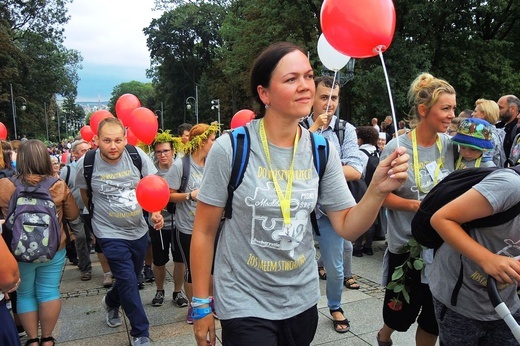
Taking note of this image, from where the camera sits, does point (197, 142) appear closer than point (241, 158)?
No

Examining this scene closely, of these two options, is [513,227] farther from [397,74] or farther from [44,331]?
[397,74]

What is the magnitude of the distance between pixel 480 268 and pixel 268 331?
3.68ft

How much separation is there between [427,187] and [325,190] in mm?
1150

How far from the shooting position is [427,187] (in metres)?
2.92

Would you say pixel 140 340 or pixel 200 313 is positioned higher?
pixel 200 313

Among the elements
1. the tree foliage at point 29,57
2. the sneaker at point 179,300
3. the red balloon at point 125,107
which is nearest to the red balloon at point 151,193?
the sneaker at point 179,300

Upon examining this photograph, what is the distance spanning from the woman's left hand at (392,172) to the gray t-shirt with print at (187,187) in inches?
106

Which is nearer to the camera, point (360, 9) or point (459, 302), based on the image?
point (360, 9)

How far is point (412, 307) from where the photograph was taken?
2.99m

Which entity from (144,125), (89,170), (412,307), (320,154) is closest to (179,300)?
(89,170)

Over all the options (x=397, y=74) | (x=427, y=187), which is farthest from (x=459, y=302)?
(x=397, y=74)

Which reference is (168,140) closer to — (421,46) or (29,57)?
(421,46)

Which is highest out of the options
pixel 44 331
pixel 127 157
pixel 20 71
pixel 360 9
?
pixel 20 71

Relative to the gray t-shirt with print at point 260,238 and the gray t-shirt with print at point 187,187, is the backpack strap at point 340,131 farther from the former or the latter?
the gray t-shirt with print at point 260,238
